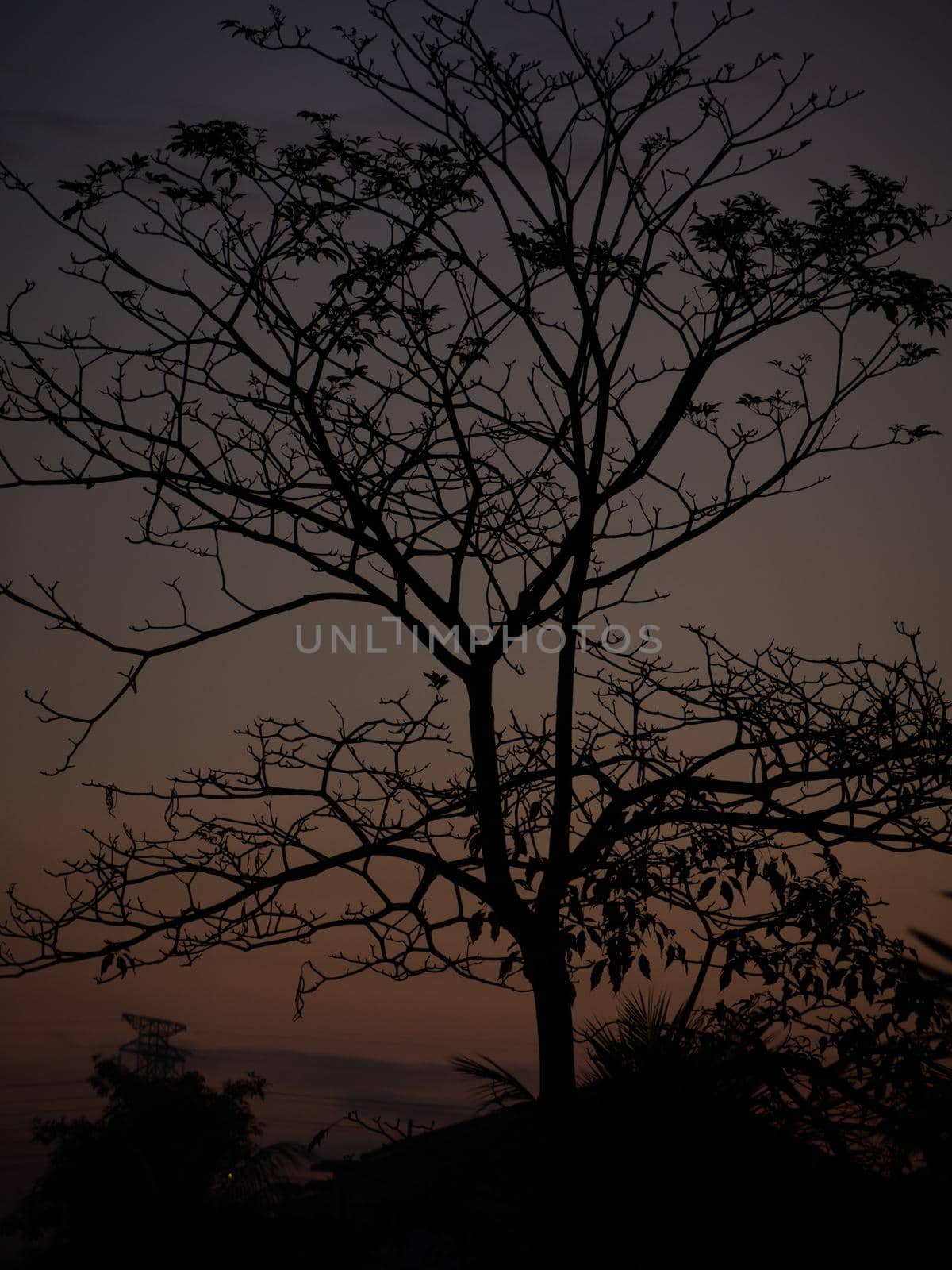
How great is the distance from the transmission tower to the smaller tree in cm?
48

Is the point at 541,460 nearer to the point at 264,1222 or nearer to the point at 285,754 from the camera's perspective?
the point at 285,754

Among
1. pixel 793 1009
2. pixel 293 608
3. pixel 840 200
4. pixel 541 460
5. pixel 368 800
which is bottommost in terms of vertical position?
pixel 793 1009

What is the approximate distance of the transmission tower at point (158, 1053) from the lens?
48.7 meters

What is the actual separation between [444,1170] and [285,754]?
267cm

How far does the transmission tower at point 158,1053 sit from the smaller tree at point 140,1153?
484 mm

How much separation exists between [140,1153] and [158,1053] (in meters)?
8.34

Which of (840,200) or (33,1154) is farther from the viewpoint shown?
(33,1154)

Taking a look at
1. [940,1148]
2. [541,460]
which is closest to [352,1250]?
[940,1148]

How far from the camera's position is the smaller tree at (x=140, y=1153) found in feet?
132

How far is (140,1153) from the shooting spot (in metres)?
41.2

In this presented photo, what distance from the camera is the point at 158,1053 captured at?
4938 cm

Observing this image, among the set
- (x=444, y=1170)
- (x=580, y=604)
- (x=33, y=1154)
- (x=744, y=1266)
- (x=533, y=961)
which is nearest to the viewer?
(x=744, y=1266)

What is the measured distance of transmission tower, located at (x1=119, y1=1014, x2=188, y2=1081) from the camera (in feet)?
160

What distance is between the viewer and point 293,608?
790cm
